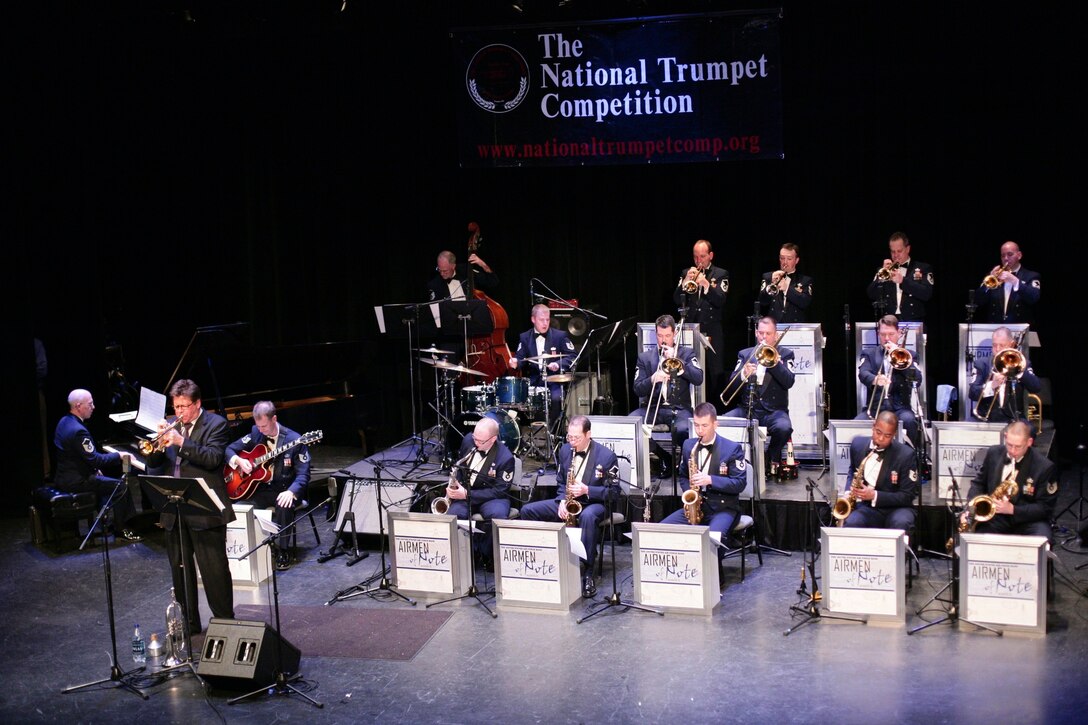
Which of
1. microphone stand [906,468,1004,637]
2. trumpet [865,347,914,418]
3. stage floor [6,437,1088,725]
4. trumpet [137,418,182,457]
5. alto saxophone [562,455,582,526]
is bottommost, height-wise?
stage floor [6,437,1088,725]

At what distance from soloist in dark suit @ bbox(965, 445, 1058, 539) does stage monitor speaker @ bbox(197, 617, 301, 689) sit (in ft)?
16.3

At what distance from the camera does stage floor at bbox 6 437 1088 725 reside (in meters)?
7.11

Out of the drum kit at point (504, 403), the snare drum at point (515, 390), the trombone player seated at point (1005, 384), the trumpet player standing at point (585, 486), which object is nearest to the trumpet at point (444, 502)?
the trumpet player standing at point (585, 486)

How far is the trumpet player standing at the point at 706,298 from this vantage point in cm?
1208

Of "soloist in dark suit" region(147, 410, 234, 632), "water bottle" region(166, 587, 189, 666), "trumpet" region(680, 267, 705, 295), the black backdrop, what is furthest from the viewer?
the black backdrop

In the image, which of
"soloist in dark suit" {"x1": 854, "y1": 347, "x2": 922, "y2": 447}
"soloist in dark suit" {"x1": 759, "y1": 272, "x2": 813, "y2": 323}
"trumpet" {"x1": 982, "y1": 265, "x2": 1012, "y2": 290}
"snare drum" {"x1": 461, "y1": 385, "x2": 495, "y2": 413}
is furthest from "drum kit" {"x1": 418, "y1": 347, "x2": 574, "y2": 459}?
"trumpet" {"x1": 982, "y1": 265, "x2": 1012, "y2": 290}

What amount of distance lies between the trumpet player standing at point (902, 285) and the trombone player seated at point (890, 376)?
71 centimetres

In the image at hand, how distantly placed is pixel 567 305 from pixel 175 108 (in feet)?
16.5

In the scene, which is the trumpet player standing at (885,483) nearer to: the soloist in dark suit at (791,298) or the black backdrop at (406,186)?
the soloist in dark suit at (791,298)

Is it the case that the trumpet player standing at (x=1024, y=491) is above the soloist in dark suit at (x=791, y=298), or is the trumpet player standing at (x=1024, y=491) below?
below

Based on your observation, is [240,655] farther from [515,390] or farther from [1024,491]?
[1024,491]

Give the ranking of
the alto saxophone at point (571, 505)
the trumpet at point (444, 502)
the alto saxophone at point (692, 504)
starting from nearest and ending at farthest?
the alto saxophone at point (692, 504), the alto saxophone at point (571, 505), the trumpet at point (444, 502)

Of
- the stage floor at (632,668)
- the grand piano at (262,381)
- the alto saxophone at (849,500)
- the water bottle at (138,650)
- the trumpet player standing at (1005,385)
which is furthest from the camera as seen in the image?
the grand piano at (262,381)

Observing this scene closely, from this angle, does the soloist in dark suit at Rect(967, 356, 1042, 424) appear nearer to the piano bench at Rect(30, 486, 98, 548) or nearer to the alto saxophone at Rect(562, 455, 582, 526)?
the alto saxophone at Rect(562, 455, 582, 526)
